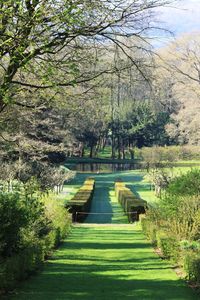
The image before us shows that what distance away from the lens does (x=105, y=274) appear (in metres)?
12.0

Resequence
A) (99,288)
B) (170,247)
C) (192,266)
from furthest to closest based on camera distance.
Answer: (170,247) < (192,266) < (99,288)

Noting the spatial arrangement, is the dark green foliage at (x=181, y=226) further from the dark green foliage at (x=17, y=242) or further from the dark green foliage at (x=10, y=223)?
the dark green foliage at (x=10, y=223)

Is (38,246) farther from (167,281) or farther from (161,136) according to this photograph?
(161,136)

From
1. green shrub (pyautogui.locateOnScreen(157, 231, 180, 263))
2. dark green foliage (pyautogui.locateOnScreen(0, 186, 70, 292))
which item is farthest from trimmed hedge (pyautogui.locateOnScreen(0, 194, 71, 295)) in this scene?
green shrub (pyautogui.locateOnScreen(157, 231, 180, 263))

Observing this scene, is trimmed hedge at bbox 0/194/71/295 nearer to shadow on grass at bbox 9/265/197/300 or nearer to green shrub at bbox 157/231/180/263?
shadow on grass at bbox 9/265/197/300

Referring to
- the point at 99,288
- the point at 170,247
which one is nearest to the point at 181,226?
the point at 170,247

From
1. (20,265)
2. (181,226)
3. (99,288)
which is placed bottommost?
(99,288)

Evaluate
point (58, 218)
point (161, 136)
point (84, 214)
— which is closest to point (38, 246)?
point (58, 218)

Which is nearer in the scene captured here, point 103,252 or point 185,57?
point 103,252

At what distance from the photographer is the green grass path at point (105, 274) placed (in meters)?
9.09

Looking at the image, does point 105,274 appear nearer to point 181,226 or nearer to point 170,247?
point 170,247

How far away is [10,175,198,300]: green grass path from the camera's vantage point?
9086 mm

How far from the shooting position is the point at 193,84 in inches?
2388

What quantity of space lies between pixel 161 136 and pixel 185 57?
30.0 m
